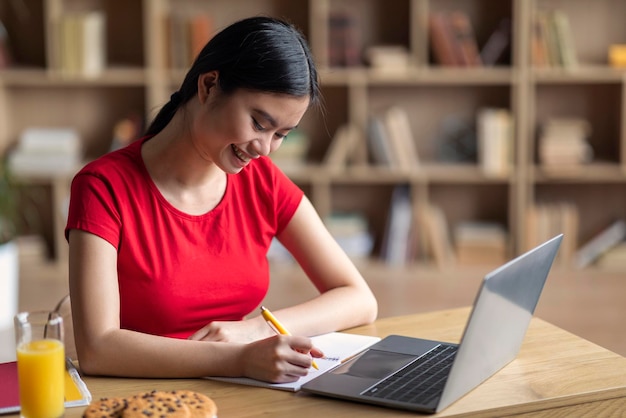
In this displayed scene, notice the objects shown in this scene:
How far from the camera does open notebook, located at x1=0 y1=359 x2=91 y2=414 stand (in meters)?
1.39

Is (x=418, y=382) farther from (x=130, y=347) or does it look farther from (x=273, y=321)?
(x=130, y=347)

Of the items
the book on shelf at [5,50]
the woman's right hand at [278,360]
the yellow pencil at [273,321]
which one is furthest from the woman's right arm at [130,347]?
the book on shelf at [5,50]

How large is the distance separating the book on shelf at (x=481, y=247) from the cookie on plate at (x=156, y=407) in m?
3.34

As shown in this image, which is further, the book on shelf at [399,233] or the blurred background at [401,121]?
the book on shelf at [399,233]

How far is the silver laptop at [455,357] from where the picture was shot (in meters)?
1.37

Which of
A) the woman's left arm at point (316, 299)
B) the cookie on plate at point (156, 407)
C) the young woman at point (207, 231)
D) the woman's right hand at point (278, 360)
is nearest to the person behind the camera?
the cookie on plate at point (156, 407)

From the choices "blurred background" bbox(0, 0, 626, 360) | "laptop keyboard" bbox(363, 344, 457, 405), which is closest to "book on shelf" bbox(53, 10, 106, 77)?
"blurred background" bbox(0, 0, 626, 360)

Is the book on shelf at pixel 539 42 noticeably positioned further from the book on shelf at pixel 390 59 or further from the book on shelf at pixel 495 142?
the book on shelf at pixel 390 59

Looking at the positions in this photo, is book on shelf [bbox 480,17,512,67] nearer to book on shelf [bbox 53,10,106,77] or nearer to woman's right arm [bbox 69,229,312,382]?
book on shelf [bbox 53,10,106,77]

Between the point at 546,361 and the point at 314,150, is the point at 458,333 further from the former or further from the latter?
the point at 314,150

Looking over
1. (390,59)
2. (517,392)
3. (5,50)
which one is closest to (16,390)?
(517,392)

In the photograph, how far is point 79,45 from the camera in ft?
14.7

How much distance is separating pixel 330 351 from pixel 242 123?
44 cm

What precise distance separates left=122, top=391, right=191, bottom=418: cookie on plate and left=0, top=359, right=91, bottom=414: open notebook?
12 cm
